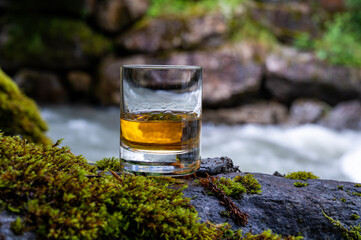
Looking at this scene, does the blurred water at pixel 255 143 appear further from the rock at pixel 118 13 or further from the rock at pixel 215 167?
the rock at pixel 215 167

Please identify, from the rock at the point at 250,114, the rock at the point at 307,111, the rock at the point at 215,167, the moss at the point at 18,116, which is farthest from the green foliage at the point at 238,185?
the rock at the point at 307,111

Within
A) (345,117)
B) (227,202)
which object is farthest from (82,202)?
(345,117)

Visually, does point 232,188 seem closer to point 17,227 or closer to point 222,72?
point 17,227

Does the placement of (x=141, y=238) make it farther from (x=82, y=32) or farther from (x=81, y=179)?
(x=82, y=32)

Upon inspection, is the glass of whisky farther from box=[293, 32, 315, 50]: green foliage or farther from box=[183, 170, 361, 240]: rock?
box=[293, 32, 315, 50]: green foliage

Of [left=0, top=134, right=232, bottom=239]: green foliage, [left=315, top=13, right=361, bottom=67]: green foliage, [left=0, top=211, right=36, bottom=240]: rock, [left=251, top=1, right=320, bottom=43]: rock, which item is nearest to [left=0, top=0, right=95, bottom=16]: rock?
[left=251, top=1, right=320, bottom=43]: rock

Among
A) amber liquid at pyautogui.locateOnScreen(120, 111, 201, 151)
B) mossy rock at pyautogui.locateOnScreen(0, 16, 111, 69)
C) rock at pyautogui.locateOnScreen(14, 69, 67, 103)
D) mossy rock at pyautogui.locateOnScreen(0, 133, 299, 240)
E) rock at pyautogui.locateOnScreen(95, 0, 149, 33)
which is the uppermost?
rock at pyautogui.locateOnScreen(95, 0, 149, 33)
